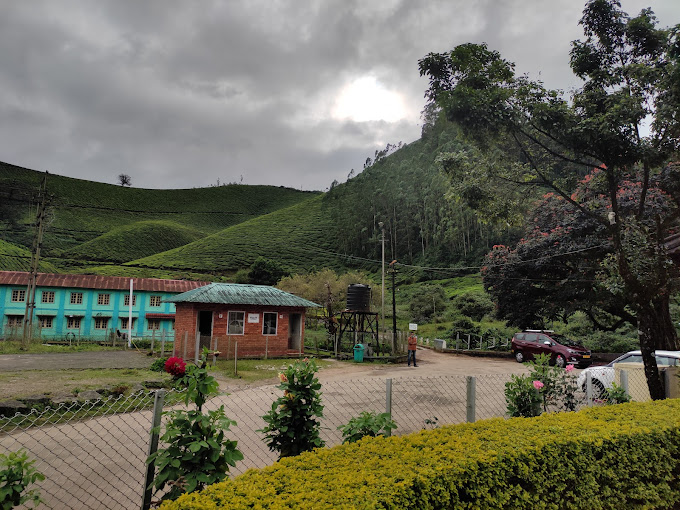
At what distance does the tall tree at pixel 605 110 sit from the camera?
7.57 m

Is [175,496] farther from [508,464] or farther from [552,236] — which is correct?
[552,236]

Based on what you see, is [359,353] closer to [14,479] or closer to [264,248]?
[14,479]

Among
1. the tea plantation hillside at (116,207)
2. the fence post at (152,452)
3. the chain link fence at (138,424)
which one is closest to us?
the fence post at (152,452)

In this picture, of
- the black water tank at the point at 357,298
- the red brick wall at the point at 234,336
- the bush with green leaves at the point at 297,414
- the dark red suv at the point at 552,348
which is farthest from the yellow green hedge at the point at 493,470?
the black water tank at the point at 357,298

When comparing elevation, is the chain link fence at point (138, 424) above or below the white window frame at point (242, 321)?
below

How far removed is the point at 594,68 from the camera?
934 cm

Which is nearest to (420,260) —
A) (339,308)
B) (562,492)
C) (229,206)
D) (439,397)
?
(339,308)

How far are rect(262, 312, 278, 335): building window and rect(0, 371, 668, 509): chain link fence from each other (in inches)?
355

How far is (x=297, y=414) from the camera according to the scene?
3635 millimetres

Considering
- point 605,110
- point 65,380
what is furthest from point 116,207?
point 605,110

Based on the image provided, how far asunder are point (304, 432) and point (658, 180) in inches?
686

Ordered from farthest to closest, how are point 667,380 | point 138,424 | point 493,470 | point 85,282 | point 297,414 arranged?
point 85,282 → point 667,380 → point 138,424 → point 297,414 → point 493,470

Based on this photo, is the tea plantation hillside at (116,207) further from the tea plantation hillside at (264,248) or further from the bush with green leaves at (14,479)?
the bush with green leaves at (14,479)

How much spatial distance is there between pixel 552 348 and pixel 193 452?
18.6 meters
